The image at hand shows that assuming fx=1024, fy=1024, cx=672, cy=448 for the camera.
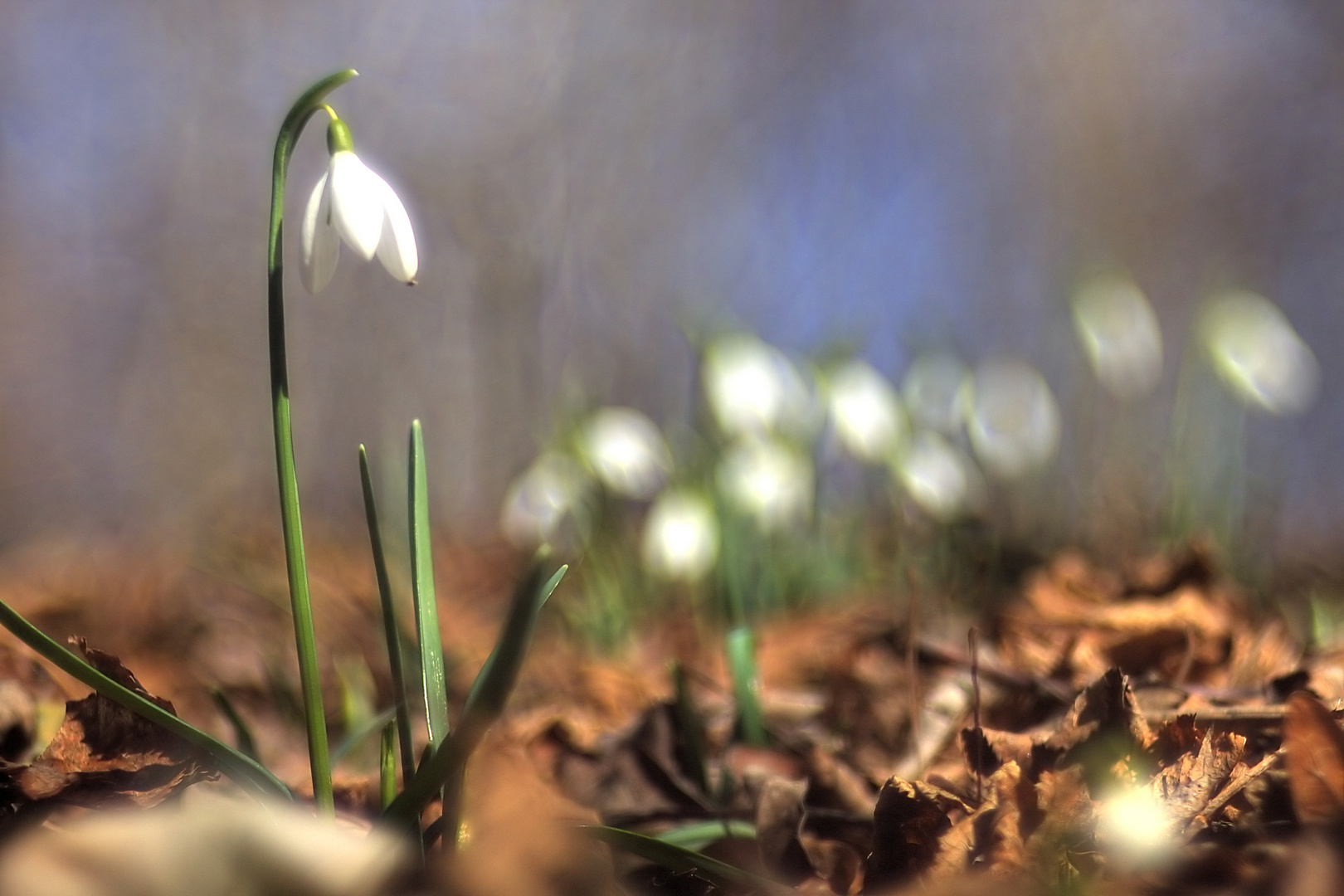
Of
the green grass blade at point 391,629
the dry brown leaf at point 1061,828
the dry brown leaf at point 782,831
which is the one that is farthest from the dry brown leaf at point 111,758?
the dry brown leaf at point 1061,828

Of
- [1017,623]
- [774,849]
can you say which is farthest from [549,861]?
[1017,623]

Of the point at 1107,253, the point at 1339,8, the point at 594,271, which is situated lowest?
the point at 594,271

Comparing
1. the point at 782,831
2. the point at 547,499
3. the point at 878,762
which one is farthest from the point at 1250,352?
the point at 782,831

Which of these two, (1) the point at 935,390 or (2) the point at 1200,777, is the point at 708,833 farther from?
(1) the point at 935,390

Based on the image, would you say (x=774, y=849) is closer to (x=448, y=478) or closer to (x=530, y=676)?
(x=530, y=676)

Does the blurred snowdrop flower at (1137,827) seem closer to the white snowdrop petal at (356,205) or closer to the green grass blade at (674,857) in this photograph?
the green grass blade at (674,857)

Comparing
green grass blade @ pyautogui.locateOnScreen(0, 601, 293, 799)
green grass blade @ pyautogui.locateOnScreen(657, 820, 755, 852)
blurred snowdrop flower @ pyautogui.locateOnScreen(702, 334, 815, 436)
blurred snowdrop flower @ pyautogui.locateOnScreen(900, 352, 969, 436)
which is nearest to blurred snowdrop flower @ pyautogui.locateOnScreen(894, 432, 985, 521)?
blurred snowdrop flower @ pyautogui.locateOnScreen(900, 352, 969, 436)
